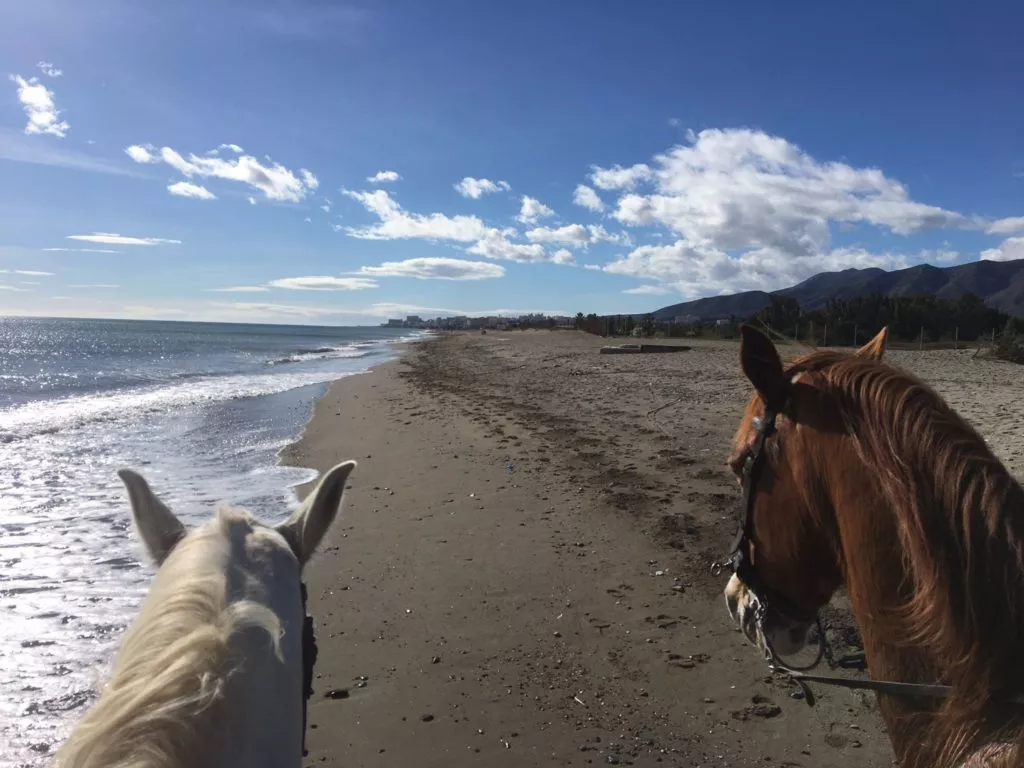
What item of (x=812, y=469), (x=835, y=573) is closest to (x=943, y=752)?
(x=835, y=573)

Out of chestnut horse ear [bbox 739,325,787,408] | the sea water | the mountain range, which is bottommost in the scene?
the sea water

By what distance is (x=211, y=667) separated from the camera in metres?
1.26

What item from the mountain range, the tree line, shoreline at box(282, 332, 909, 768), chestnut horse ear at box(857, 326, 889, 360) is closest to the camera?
chestnut horse ear at box(857, 326, 889, 360)

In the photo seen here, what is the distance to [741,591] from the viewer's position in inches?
93.4

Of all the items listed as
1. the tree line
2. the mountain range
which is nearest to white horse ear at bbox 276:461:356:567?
the tree line

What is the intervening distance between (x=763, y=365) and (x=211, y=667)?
155 centimetres

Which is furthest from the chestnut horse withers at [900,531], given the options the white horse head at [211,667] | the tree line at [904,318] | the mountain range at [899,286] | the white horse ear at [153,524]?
the mountain range at [899,286]

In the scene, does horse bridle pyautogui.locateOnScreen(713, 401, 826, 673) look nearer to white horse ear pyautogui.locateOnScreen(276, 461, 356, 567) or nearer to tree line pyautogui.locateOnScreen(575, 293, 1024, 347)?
white horse ear pyautogui.locateOnScreen(276, 461, 356, 567)

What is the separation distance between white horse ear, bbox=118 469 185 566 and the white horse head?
0.23 metres

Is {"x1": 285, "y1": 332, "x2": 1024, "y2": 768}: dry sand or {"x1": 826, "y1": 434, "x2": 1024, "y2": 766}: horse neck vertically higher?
{"x1": 826, "y1": 434, "x2": 1024, "y2": 766}: horse neck

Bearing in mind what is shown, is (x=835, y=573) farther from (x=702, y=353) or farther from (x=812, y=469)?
(x=702, y=353)

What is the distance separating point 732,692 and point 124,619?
4.36 meters

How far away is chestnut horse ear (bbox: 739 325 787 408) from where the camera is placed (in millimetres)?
1949

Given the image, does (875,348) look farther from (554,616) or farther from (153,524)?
(554,616)
